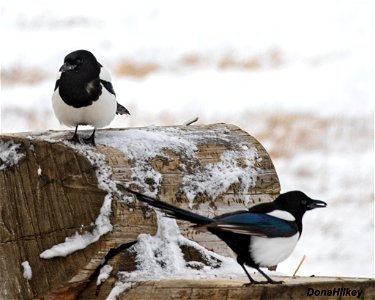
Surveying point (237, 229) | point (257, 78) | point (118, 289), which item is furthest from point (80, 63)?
point (257, 78)

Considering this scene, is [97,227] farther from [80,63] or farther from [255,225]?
[80,63]

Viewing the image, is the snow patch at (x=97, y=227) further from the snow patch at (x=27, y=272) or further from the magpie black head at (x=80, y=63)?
the magpie black head at (x=80, y=63)

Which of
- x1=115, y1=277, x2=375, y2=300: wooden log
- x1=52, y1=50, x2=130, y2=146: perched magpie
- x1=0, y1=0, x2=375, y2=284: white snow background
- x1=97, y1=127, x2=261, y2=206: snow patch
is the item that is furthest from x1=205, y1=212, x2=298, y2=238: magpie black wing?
x1=0, y1=0, x2=375, y2=284: white snow background

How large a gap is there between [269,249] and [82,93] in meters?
1.17

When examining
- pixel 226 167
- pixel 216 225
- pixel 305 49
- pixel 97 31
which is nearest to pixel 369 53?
pixel 305 49

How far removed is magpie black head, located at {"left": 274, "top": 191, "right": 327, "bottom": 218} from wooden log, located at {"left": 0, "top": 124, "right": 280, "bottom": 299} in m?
0.45

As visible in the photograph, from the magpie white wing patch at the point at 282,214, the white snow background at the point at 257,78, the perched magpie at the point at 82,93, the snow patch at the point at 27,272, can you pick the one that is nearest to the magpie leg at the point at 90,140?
the perched magpie at the point at 82,93

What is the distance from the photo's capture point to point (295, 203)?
3.47 metres

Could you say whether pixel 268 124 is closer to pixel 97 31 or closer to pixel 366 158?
pixel 366 158

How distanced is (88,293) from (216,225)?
58 cm

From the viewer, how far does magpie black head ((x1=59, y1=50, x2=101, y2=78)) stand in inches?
164

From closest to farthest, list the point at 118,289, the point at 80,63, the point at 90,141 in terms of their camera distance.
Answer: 1. the point at 118,289
2. the point at 90,141
3. the point at 80,63

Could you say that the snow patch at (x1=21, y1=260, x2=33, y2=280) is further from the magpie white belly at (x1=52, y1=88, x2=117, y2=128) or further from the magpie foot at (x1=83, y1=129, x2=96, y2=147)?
the magpie white belly at (x1=52, y1=88, x2=117, y2=128)

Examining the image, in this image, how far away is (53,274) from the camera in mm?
3619
